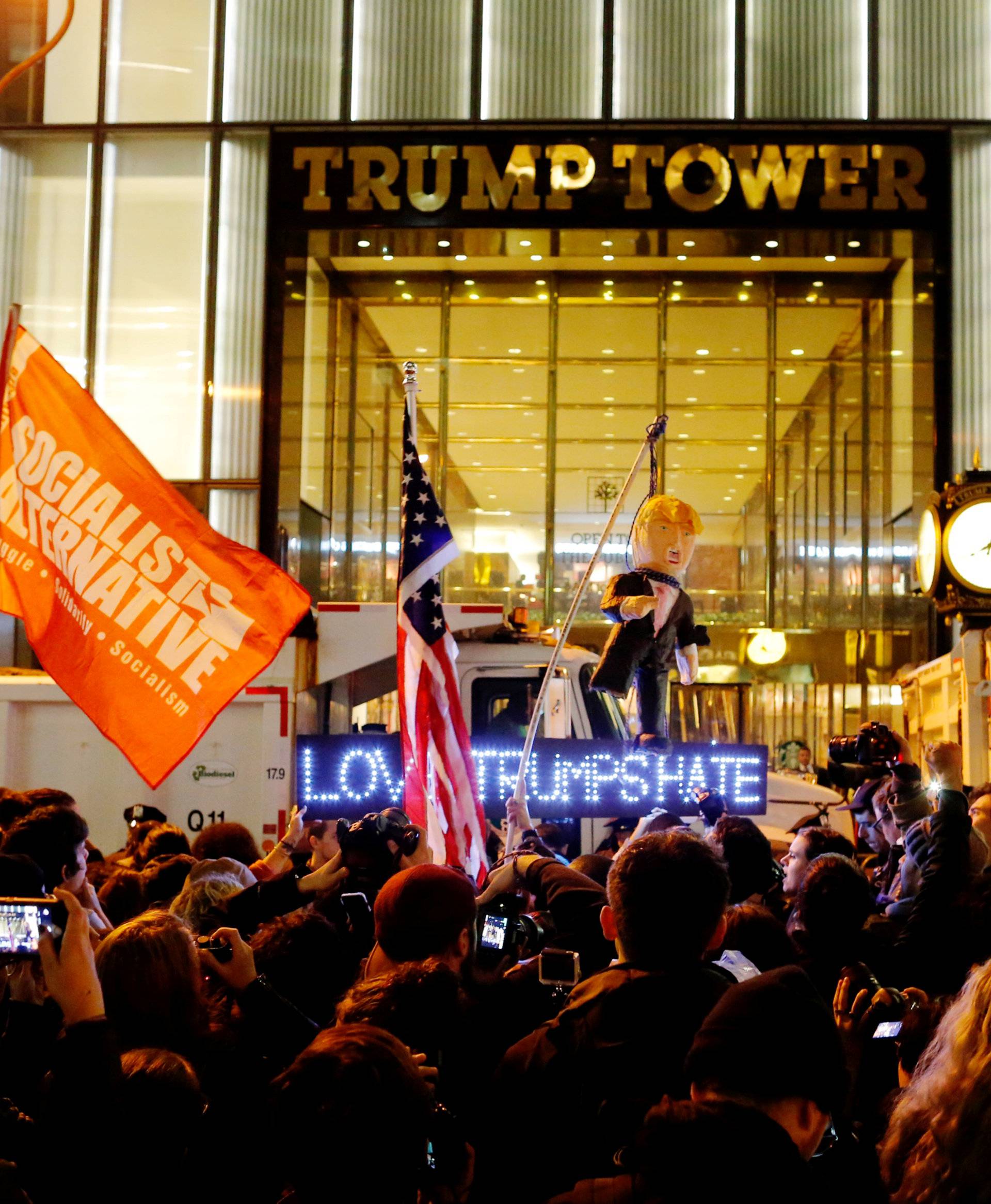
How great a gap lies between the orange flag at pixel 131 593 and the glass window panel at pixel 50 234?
42.8 feet

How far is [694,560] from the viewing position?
23.0 metres

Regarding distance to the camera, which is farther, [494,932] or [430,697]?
[430,697]

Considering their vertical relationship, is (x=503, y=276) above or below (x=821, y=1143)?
above

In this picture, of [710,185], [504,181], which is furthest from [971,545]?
[504,181]

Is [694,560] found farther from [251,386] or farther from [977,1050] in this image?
[977,1050]

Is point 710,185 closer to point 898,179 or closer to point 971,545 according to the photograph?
point 898,179

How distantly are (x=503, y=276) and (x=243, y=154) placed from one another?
4.88m

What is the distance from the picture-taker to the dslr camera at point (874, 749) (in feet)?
23.0

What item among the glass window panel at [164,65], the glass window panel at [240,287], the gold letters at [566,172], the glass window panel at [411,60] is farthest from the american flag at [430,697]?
the glass window panel at [164,65]

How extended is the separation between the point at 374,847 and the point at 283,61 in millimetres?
16358

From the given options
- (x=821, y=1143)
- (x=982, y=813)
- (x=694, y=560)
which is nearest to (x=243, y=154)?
(x=694, y=560)

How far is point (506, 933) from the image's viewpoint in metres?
4.07

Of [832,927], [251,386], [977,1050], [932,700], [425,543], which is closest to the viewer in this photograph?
[977,1050]

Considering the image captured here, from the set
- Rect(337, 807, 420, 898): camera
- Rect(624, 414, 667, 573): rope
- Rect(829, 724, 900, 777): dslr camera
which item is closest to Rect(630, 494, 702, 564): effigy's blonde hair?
Rect(624, 414, 667, 573): rope
